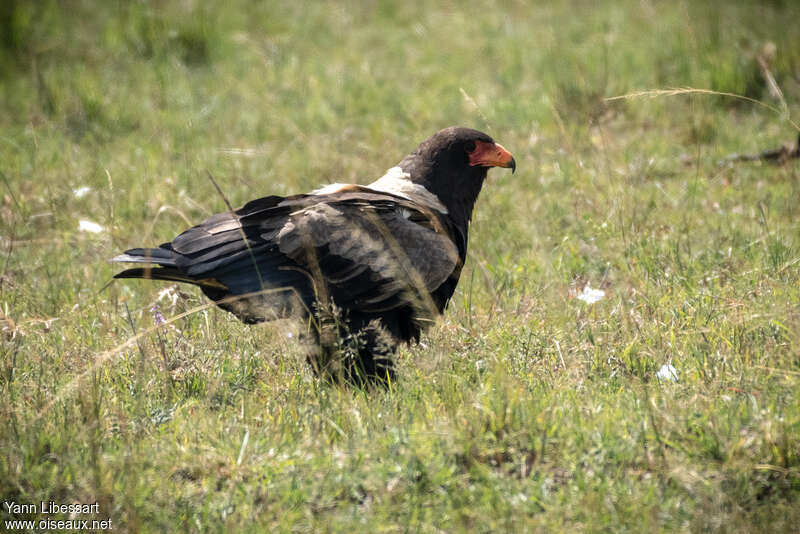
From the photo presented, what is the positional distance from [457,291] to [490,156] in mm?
814

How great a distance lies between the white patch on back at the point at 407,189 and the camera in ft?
13.2

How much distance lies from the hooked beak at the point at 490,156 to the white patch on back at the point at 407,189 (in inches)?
11.9

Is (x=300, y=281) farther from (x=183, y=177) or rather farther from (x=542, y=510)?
(x=183, y=177)

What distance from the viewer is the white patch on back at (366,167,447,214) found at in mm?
4020

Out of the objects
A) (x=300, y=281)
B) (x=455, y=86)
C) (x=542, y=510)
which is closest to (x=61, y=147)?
(x=455, y=86)

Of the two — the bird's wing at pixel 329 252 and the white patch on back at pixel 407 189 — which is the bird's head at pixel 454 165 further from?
the bird's wing at pixel 329 252

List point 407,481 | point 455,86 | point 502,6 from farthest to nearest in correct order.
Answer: point 502,6 → point 455,86 → point 407,481

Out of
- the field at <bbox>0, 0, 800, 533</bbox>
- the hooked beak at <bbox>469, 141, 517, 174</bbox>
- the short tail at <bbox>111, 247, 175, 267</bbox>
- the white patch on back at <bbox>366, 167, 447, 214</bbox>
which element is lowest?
the field at <bbox>0, 0, 800, 533</bbox>

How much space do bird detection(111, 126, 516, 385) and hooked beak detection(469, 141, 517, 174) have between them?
1.89 ft

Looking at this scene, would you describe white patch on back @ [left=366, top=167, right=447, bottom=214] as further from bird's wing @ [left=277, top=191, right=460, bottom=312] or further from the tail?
the tail

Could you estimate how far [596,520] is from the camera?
2496 millimetres

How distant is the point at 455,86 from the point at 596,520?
17.3ft

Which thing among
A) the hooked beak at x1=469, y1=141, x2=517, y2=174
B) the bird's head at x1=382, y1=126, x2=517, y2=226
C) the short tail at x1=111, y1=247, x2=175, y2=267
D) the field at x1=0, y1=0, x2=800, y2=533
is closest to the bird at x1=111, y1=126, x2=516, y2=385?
the short tail at x1=111, y1=247, x2=175, y2=267

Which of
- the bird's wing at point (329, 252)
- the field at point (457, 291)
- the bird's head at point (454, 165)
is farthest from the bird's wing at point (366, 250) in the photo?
the bird's head at point (454, 165)
